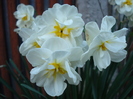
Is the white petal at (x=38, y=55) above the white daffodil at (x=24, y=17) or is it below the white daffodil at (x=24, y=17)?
above

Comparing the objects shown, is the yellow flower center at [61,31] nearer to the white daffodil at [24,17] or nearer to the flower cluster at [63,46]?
the flower cluster at [63,46]

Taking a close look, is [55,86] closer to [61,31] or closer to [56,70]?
[56,70]

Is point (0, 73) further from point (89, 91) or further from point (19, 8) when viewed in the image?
point (89, 91)

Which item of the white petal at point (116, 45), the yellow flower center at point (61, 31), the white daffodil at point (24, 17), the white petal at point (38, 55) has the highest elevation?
the yellow flower center at point (61, 31)

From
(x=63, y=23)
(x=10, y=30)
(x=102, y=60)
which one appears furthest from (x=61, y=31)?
(x=10, y=30)

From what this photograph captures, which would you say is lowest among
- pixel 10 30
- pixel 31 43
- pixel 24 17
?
pixel 10 30

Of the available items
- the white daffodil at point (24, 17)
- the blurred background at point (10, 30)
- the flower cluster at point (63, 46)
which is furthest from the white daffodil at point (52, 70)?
the blurred background at point (10, 30)
